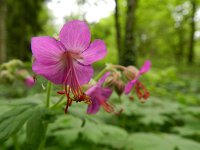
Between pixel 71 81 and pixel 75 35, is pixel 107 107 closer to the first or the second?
pixel 71 81

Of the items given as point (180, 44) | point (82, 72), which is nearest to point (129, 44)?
point (82, 72)

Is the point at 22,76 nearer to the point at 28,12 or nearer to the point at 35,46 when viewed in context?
the point at 35,46

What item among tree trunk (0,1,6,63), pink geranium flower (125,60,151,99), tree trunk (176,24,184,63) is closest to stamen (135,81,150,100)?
pink geranium flower (125,60,151,99)

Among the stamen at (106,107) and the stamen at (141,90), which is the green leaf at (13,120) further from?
the stamen at (141,90)

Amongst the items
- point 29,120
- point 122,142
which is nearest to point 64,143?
point 122,142

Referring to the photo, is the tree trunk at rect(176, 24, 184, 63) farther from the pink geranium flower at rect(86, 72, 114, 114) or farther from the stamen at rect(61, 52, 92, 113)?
the stamen at rect(61, 52, 92, 113)

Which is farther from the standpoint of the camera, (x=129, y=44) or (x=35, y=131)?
(x=129, y=44)

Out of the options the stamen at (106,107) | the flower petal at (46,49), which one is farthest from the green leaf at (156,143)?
the flower petal at (46,49)
